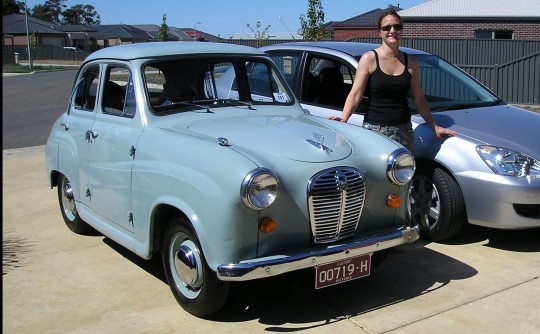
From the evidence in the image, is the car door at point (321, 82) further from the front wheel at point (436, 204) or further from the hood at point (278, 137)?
A: the hood at point (278, 137)

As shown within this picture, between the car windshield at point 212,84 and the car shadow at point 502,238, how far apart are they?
2.03 meters

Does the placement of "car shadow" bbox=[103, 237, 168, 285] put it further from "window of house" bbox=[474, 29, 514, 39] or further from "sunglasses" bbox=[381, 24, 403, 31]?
"window of house" bbox=[474, 29, 514, 39]

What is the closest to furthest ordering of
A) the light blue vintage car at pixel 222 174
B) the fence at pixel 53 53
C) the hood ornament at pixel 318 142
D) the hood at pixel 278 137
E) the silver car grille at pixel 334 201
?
the light blue vintage car at pixel 222 174
the silver car grille at pixel 334 201
the hood at pixel 278 137
the hood ornament at pixel 318 142
the fence at pixel 53 53

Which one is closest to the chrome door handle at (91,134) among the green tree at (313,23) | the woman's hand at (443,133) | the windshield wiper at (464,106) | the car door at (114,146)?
the car door at (114,146)

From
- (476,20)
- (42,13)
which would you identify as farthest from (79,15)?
(476,20)

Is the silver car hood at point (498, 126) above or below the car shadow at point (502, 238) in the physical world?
above

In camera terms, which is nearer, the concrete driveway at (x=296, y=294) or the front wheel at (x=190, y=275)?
the front wheel at (x=190, y=275)

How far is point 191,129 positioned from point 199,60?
0.87 metres

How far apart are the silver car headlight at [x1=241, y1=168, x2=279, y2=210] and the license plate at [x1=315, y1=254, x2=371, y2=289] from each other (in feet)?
1.79

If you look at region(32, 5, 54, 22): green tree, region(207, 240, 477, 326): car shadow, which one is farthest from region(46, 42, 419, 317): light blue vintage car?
region(32, 5, 54, 22): green tree

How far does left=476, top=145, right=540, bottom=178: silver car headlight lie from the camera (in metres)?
5.11

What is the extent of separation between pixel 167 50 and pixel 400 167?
2066 millimetres

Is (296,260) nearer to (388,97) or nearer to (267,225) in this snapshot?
(267,225)

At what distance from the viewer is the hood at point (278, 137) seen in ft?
13.2
